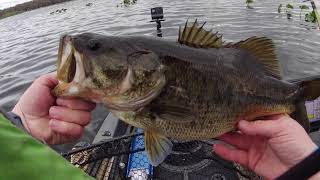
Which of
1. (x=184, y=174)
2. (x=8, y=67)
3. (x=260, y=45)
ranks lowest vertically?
(x=8, y=67)

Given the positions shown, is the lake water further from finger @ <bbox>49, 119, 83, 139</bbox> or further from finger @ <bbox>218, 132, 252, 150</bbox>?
finger @ <bbox>49, 119, 83, 139</bbox>

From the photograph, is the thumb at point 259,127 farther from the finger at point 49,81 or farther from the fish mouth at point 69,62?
the finger at point 49,81

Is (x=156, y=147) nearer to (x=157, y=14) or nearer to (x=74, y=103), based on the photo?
(x=74, y=103)

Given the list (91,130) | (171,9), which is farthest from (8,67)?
(171,9)

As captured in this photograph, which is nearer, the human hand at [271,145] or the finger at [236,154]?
the human hand at [271,145]

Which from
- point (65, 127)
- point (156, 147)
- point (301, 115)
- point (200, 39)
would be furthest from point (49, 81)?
point (301, 115)

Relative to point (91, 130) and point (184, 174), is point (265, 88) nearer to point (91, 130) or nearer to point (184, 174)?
point (184, 174)

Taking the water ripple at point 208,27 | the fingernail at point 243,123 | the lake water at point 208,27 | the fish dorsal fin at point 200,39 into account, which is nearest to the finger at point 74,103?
the fish dorsal fin at point 200,39
